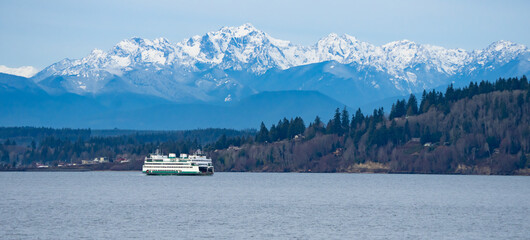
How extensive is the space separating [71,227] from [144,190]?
Answer: 257ft

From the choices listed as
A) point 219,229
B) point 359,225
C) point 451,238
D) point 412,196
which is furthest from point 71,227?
point 412,196

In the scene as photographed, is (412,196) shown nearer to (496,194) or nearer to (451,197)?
(451,197)

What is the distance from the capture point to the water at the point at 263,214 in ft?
336

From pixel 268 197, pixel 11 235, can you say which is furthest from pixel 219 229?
pixel 268 197

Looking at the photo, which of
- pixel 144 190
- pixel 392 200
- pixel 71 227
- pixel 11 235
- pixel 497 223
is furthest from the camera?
pixel 144 190

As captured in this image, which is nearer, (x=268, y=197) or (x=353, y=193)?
(x=268, y=197)

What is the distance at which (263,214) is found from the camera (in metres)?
126

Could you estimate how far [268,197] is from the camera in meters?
162

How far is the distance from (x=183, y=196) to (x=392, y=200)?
3974cm

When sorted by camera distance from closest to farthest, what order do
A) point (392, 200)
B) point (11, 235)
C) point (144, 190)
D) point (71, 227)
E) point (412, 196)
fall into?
point (11, 235) < point (71, 227) < point (392, 200) < point (412, 196) < point (144, 190)

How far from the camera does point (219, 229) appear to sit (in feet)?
346

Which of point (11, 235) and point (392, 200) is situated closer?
point (11, 235)

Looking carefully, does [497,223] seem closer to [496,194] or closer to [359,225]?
[359,225]

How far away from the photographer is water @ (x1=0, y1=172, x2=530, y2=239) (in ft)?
336
